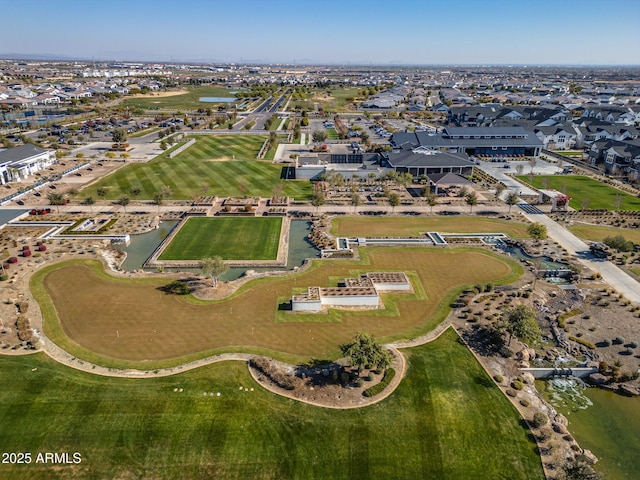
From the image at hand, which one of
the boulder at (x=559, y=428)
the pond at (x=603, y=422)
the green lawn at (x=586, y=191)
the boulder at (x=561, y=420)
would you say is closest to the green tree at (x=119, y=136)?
the green lawn at (x=586, y=191)

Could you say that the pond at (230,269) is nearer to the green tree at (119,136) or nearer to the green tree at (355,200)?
the green tree at (355,200)

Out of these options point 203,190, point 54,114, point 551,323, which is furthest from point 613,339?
point 54,114

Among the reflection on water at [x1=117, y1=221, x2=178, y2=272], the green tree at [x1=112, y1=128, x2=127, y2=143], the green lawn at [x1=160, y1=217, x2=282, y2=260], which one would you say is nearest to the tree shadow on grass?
the green lawn at [x1=160, y1=217, x2=282, y2=260]

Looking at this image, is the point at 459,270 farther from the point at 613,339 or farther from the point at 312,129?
the point at 312,129

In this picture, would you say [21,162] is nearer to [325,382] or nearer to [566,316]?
[325,382]

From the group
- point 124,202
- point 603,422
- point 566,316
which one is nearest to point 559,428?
point 603,422

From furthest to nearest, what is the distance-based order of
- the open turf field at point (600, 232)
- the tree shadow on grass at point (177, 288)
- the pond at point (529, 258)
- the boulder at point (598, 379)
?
the open turf field at point (600, 232)
the pond at point (529, 258)
the tree shadow on grass at point (177, 288)
the boulder at point (598, 379)
